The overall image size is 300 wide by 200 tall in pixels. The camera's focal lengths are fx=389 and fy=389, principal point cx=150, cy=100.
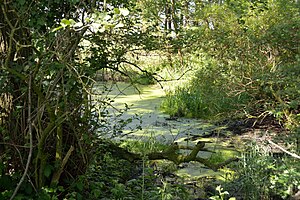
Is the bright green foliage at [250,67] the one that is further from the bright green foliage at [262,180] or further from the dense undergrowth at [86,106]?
the bright green foliage at [262,180]

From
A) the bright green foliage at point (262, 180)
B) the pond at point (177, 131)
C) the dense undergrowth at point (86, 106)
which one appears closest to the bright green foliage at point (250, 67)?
the dense undergrowth at point (86, 106)

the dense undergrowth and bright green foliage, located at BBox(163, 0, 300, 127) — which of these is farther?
bright green foliage, located at BBox(163, 0, 300, 127)

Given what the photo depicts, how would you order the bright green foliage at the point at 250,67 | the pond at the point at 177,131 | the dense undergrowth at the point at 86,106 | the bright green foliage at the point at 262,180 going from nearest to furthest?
the dense undergrowth at the point at 86,106 < the bright green foliage at the point at 262,180 < the pond at the point at 177,131 < the bright green foliage at the point at 250,67

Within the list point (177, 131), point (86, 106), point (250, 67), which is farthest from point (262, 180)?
point (250, 67)

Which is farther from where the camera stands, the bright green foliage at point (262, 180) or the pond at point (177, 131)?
the pond at point (177, 131)

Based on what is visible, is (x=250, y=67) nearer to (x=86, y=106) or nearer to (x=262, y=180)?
(x=262, y=180)

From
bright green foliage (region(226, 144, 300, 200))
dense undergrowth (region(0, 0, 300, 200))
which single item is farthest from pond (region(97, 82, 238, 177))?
bright green foliage (region(226, 144, 300, 200))

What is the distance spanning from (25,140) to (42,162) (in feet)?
0.55

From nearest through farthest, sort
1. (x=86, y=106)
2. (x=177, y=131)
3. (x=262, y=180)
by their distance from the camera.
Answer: (x=86, y=106), (x=262, y=180), (x=177, y=131)

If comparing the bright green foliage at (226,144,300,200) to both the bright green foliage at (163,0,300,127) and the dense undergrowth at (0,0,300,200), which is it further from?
the bright green foliage at (163,0,300,127)

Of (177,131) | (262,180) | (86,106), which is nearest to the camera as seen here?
(86,106)

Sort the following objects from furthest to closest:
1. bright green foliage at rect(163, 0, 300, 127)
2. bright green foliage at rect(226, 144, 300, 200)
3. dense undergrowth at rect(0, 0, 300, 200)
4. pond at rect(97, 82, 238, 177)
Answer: bright green foliage at rect(163, 0, 300, 127)
pond at rect(97, 82, 238, 177)
bright green foliage at rect(226, 144, 300, 200)
dense undergrowth at rect(0, 0, 300, 200)

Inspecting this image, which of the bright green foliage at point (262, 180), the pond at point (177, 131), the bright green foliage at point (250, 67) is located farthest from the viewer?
the bright green foliage at point (250, 67)

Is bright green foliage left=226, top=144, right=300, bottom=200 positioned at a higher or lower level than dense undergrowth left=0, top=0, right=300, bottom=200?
lower
